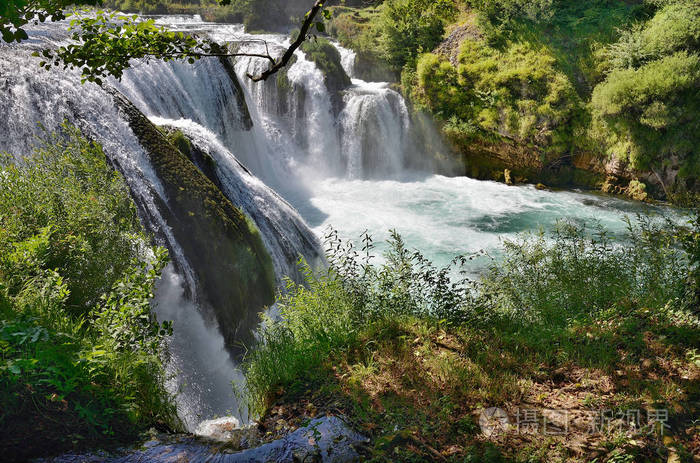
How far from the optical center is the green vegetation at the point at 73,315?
97.7 inches

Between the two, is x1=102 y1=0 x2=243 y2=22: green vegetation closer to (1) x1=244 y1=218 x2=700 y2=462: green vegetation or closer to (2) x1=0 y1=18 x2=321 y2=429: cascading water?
(2) x1=0 y1=18 x2=321 y2=429: cascading water

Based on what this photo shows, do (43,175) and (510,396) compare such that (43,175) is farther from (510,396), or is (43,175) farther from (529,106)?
(529,106)

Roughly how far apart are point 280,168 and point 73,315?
12.3m

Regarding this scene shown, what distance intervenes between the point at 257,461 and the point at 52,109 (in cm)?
657

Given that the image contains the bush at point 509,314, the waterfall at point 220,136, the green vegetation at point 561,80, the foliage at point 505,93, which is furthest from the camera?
the foliage at point 505,93

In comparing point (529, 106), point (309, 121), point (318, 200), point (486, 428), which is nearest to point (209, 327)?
point (486, 428)

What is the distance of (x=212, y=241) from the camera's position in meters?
5.94

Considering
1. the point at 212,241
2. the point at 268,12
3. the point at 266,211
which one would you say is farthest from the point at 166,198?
the point at 268,12

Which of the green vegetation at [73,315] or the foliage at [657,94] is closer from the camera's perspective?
the green vegetation at [73,315]

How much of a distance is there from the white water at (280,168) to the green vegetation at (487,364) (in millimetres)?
1877

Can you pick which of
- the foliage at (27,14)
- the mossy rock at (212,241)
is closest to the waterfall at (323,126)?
the mossy rock at (212,241)

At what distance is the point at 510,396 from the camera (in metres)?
3.03

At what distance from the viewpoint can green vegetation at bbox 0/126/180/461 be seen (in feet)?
8.14

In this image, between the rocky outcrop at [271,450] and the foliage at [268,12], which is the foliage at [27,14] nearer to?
the rocky outcrop at [271,450]
